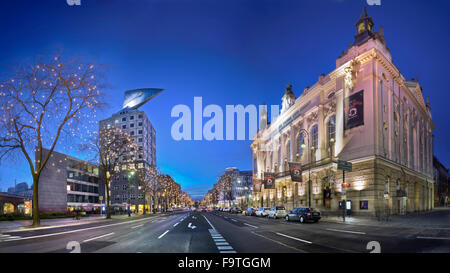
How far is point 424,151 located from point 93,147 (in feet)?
230

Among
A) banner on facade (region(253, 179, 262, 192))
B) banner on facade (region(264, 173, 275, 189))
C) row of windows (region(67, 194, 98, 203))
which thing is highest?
banner on facade (region(264, 173, 275, 189))

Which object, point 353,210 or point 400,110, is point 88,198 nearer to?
point 353,210

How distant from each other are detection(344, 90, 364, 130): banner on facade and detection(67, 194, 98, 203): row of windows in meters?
77.8

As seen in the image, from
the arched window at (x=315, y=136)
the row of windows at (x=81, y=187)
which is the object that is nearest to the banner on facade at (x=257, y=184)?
the arched window at (x=315, y=136)

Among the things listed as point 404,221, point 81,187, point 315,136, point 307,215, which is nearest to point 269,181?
point 315,136

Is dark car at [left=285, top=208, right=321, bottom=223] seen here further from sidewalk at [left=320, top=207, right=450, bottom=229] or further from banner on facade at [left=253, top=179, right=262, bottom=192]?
banner on facade at [left=253, top=179, right=262, bottom=192]

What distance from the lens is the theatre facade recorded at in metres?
37.2

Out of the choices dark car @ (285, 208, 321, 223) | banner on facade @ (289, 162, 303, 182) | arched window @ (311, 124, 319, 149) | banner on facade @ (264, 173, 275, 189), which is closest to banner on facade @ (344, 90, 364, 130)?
banner on facade @ (289, 162, 303, 182)

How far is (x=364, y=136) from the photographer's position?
38.1 m

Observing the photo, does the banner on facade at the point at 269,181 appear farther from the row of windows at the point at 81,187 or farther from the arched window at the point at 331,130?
the row of windows at the point at 81,187

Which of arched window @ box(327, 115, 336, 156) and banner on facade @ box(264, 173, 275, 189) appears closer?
arched window @ box(327, 115, 336, 156)

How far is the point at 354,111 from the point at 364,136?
13.3 ft
